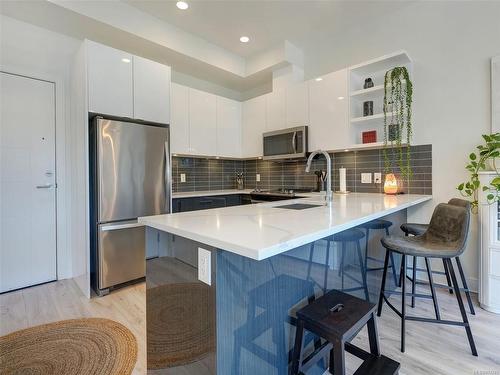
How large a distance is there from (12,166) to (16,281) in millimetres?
1153

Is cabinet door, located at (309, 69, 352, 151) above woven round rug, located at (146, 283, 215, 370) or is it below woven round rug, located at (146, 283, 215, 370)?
above

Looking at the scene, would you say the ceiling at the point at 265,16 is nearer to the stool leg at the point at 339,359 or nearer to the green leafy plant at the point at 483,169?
the green leafy plant at the point at 483,169

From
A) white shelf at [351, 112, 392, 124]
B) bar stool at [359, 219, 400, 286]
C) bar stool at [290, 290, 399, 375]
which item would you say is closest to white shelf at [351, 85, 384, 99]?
white shelf at [351, 112, 392, 124]

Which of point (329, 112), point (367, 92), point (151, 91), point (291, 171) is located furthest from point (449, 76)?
point (151, 91)

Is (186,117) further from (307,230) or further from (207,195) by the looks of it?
(307,230)

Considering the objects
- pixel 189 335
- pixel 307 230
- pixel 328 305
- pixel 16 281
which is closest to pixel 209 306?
pixel 189 335

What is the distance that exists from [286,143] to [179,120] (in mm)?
1452

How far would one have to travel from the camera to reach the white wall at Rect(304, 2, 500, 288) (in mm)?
2428

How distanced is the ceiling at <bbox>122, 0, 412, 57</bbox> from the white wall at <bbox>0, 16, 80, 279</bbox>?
0.94m

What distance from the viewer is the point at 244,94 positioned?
188 inches

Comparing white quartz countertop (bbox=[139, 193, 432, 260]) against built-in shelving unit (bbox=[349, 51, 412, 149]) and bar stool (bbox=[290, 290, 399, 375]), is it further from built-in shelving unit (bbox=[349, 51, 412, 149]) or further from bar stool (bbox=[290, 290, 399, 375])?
built-in shelving unit (bbox=[349, 51, 412, 149])

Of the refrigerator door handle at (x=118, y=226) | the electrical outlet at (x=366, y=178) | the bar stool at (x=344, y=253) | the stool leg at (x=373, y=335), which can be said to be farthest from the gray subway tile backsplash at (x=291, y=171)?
the stool leg at (x=373, y=335)

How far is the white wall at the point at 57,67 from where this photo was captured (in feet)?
8.45

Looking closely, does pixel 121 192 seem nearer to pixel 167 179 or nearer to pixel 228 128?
pixel 167 179
